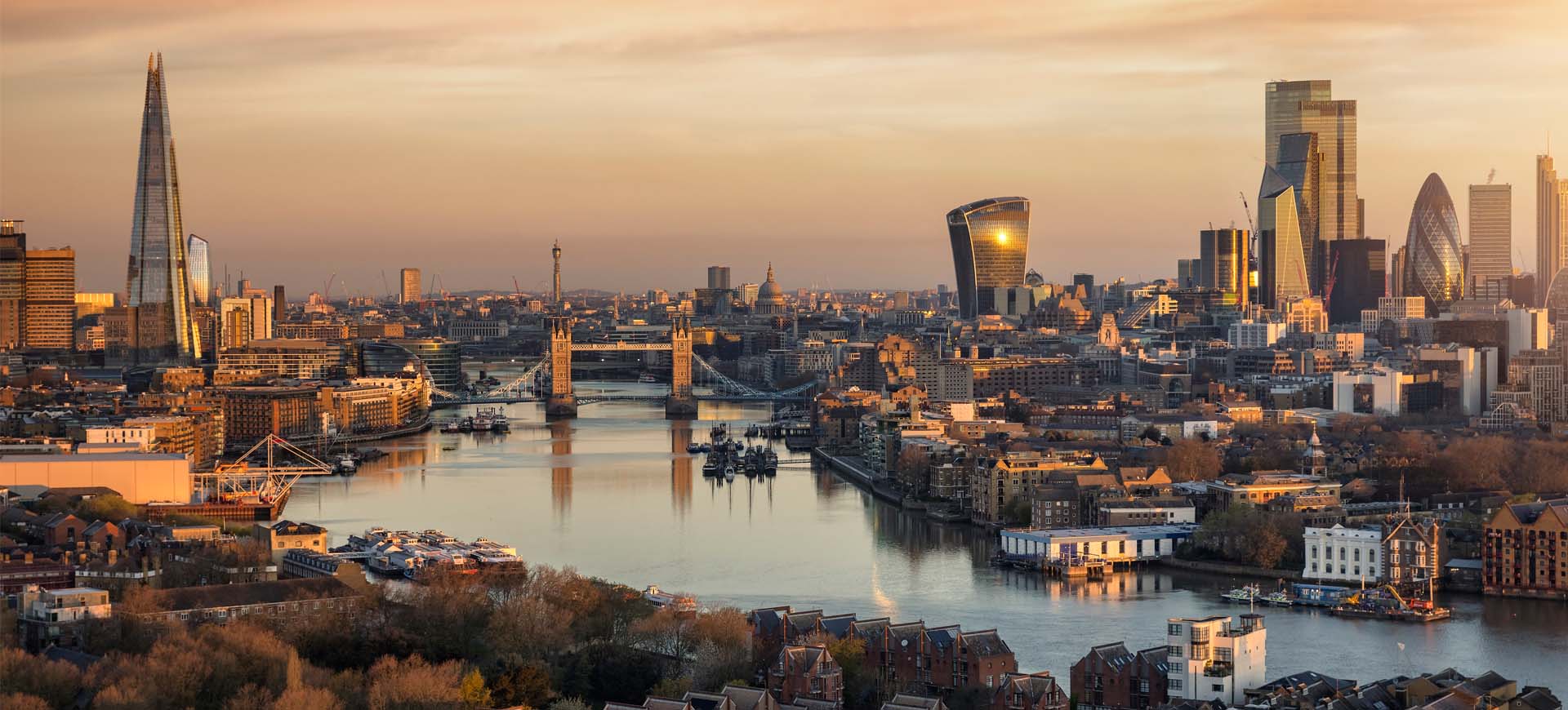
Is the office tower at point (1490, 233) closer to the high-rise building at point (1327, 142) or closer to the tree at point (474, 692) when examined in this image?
the high-rise building at point (1327, 142)

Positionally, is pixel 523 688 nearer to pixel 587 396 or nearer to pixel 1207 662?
pixel 1207 662

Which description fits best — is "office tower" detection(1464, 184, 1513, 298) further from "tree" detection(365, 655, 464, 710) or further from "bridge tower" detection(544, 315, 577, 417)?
"tree" detection(365, 655, 464, 710)

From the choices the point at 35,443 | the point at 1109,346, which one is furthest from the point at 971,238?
the point at 35,443

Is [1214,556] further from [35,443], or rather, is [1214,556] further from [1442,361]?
[1442,361]

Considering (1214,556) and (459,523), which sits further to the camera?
(459,523)

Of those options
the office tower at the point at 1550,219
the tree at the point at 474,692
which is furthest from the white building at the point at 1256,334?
the tree at the point at 474,692

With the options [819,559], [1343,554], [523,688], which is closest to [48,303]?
[819,559]

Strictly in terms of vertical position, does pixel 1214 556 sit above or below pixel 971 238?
below
